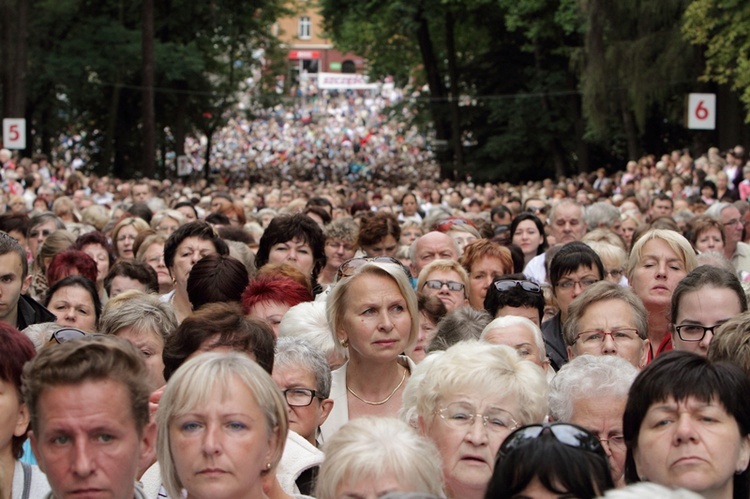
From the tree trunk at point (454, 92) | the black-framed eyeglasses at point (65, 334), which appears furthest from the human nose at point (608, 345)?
the tree trunk at point (454, 92)

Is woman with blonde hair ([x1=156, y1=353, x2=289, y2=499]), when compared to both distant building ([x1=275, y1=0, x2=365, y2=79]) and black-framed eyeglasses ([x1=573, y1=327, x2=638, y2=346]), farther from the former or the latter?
distant building ([x1=275, y1=0, x2=365, y2=79])

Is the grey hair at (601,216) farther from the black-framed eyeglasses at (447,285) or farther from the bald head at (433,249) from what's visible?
the black-framed eyeglasses at (447,285)

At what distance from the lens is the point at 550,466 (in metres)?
3.85

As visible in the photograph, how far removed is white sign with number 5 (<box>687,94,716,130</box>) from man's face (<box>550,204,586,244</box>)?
62.6ft

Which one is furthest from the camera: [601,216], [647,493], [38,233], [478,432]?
[601,216]

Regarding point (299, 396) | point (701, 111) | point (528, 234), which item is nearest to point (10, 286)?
point (299, 396)

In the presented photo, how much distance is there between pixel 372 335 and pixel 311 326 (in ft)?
1.86

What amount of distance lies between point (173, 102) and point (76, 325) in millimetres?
39392

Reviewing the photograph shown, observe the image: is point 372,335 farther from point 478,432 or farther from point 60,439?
point 60,439

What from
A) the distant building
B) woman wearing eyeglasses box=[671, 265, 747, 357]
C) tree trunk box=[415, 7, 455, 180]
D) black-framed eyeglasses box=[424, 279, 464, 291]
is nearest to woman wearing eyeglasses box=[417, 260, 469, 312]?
black-framed eyeglasses box=[424, 279, 464, 291]

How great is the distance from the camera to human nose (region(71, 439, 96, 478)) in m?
3.93

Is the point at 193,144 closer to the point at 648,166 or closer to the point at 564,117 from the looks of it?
the point at 564,117

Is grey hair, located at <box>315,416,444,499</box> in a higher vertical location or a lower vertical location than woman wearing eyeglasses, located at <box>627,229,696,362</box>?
lower

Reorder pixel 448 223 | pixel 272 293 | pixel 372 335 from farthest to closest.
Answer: pixel 448 223 → pixel 272 293 → pixel 372 335
